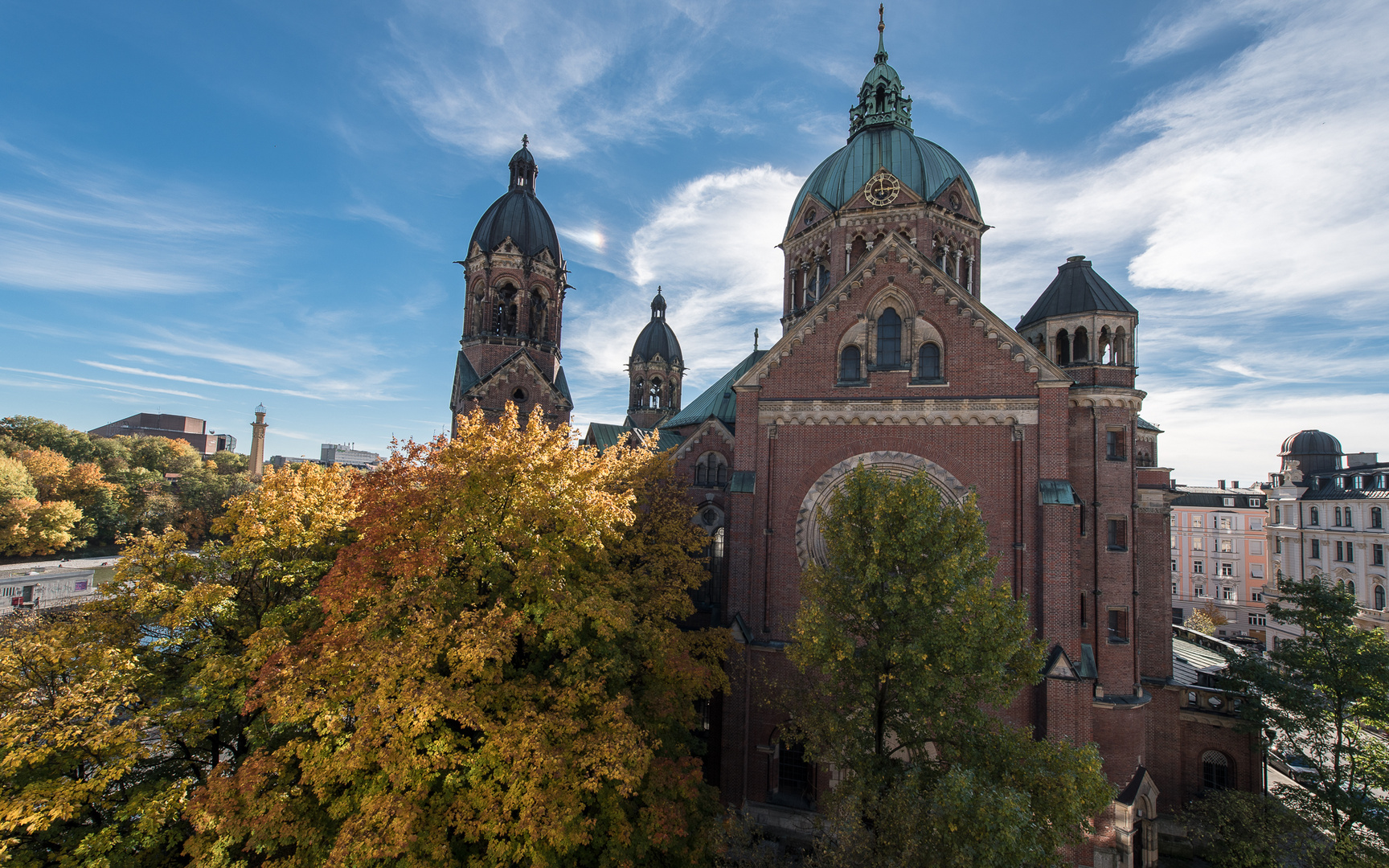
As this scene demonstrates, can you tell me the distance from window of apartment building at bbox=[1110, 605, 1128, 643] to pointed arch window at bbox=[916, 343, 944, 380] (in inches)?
370

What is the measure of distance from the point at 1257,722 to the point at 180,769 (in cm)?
3195

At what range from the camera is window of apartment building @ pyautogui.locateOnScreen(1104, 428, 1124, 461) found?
1978 cm

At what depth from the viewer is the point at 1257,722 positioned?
2012 centimetres

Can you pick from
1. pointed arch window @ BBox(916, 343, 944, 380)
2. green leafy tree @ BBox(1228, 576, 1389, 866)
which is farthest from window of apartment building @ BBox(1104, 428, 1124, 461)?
green leafy tree @ BBox(1228, 576, 1389, 866)

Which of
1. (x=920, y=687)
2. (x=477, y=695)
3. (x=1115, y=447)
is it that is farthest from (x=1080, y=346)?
(x=477, y=695)

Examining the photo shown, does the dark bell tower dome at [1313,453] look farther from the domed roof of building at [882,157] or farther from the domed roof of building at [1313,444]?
the domed roof of building at [882,157]

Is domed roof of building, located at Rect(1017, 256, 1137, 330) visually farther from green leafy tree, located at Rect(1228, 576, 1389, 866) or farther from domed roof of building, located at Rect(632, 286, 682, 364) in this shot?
domed roof of building, located at Rect(632, 286, 682, 364)

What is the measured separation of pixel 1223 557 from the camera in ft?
205

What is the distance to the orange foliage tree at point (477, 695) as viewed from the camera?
11359 millimetres

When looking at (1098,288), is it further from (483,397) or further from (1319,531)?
(1319,531)

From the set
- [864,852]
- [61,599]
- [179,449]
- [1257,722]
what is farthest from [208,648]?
[179,449]

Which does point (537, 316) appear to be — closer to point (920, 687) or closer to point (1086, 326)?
point (1086, 326)

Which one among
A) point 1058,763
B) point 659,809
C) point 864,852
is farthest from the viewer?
point 659,809

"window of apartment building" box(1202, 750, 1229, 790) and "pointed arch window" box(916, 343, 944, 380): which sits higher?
"pointed arch window" box(916, 343, 944, 380)
